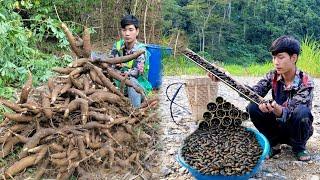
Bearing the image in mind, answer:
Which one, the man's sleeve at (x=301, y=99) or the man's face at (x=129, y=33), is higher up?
the man's face at (x=129, y=33)

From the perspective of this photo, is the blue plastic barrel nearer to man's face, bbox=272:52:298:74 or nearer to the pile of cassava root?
the pile of cassava root

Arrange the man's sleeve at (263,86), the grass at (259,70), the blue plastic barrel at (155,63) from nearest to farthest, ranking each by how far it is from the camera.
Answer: the man's sleeve at (263,86) < the blue plastic barrel at (155,63) < the grass at (259,70)

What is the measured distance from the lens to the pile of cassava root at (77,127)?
289 centimetres

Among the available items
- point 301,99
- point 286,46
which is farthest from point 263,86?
point 286,46

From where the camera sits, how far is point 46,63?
482cm

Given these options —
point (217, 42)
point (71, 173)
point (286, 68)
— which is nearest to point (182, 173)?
point (71, 173)

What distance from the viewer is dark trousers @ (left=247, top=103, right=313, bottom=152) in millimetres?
2814

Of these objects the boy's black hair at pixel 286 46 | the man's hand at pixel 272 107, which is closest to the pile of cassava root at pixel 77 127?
the man's hand at pixel 272 107

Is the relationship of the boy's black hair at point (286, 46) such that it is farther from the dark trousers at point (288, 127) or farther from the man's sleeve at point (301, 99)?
the dark trousers at point (288, 127)

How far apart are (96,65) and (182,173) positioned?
3.97 feet

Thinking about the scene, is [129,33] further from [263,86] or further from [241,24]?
[241,24]

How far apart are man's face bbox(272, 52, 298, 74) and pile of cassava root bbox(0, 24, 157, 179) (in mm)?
1195

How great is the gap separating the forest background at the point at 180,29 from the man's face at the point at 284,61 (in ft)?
8.07

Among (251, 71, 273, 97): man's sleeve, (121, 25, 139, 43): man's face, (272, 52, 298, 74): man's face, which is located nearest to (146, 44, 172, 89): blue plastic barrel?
(121, 25, 139, 43): man's face
